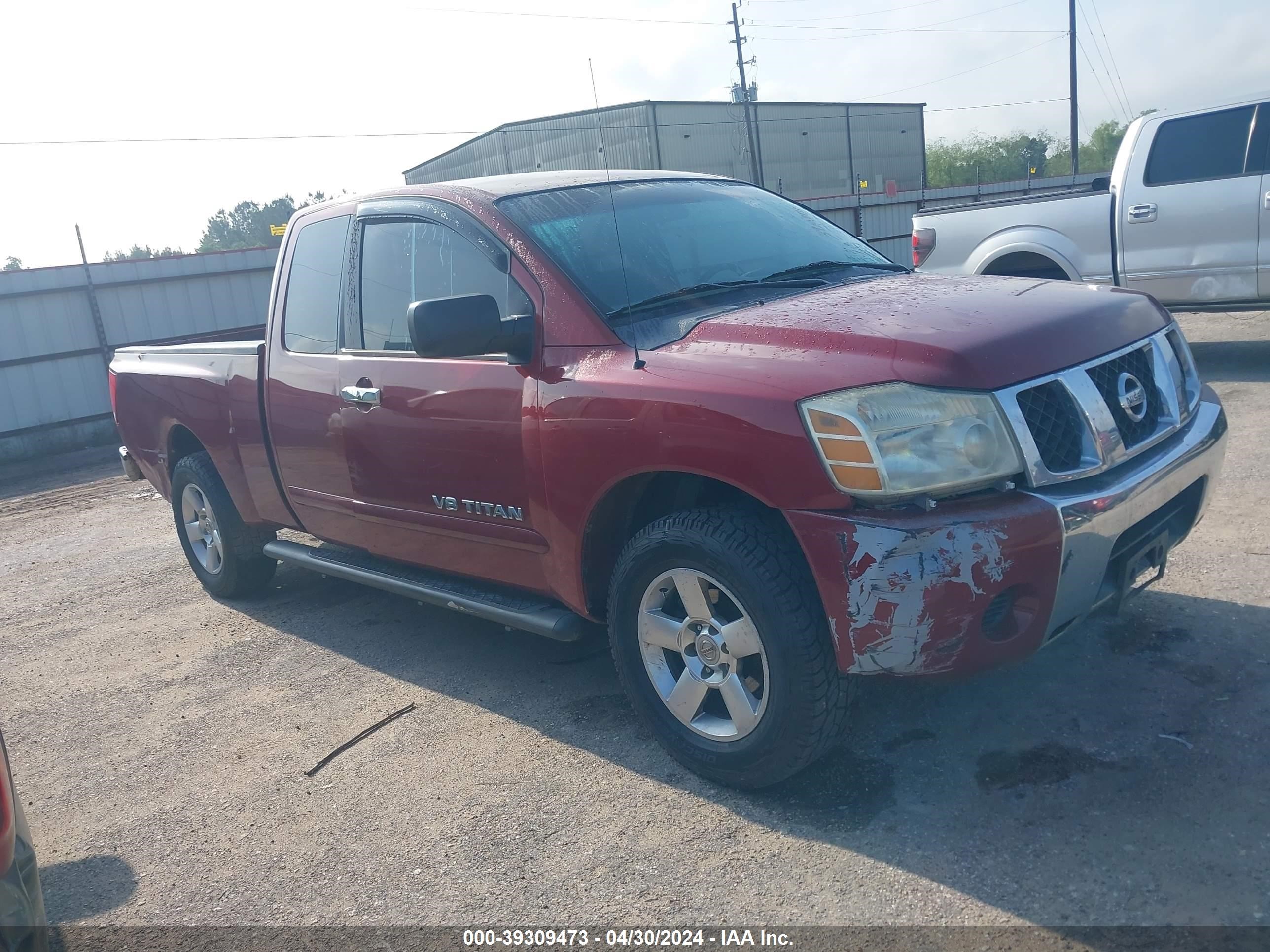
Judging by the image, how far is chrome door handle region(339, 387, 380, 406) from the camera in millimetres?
3969

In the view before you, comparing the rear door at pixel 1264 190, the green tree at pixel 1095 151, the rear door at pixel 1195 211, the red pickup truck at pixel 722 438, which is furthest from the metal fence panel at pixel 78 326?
the green tree at pixel 1095 151

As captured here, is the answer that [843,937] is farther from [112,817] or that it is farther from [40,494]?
[40,494]

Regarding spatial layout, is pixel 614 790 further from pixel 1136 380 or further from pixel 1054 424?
pixel 1136 380

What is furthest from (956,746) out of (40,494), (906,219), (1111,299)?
(906,219)

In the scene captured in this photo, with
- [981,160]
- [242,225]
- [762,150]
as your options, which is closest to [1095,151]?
[981,160]

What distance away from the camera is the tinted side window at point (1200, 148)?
7641mm

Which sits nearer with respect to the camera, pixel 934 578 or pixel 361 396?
pixel 934 578

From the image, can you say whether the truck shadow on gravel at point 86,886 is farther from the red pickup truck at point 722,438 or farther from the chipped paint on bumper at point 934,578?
the chipped paint on bumper at point 934,578

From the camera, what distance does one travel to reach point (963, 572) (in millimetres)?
2521

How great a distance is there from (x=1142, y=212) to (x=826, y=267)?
5.20 meters

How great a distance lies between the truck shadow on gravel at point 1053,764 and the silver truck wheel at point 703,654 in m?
0.25

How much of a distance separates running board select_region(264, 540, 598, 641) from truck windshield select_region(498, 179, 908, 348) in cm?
99

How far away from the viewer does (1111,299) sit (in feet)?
10.8

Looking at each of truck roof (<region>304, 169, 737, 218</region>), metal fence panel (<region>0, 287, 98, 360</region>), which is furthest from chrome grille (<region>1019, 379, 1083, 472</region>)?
metal fence panel (<region>0, 287, 98, 360</region>)
